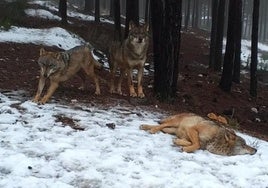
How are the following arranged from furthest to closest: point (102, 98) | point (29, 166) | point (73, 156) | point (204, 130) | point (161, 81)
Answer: point (161, 81) → point (102, 98) → point (204, 130) → point (73, 156) → point (29, 166)

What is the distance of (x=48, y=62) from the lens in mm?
9109

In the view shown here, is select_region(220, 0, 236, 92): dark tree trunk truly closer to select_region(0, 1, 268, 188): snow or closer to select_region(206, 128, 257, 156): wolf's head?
select_region(0, 1, 268, 188): snow

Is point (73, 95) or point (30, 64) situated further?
point (30, 64)

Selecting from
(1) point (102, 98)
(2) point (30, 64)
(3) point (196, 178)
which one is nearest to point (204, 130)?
(3) point (196, 178)

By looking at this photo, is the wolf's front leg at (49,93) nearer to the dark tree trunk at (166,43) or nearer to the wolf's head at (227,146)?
the dark tree trunk at (166,43)

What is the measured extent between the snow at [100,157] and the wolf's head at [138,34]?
7.19 feet

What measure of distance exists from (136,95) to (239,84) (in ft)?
36.4

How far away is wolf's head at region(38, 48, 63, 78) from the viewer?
9070mm

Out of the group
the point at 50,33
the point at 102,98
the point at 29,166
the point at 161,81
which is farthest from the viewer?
the point at 50,33

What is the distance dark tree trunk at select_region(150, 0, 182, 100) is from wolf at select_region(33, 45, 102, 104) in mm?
2002

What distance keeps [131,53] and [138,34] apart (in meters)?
0.55

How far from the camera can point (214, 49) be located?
2455cm

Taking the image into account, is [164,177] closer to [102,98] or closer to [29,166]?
[29,166]

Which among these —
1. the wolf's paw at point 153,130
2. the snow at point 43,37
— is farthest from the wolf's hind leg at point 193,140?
the snow at point 43,37
